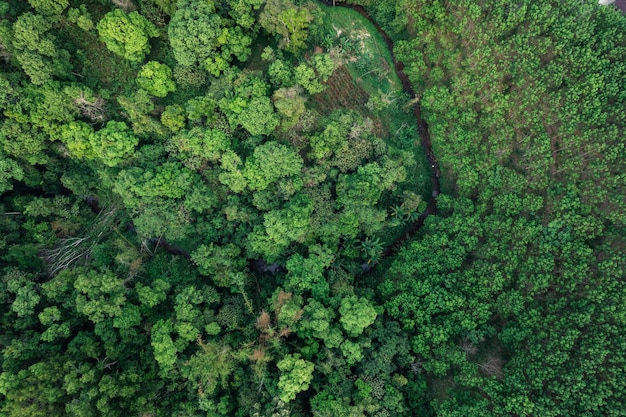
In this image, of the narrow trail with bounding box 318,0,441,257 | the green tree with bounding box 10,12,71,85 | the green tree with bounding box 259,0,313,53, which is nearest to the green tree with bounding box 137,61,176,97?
the green tree with bounding box 10,12,71,85

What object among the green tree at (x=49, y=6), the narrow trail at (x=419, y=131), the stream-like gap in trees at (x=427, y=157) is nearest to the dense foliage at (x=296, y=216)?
the green tree at (x=49, y=6)

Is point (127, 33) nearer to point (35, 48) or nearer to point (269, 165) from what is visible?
point (35, 48)

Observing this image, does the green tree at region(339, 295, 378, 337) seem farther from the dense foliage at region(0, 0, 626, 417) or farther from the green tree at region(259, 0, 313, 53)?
the green tree at region(259, 0, 313, 53)

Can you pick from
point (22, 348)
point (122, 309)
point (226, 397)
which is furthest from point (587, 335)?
point (22, 348)

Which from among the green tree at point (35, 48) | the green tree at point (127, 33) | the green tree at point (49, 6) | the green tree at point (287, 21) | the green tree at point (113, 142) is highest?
the green tree at point (287, 21)

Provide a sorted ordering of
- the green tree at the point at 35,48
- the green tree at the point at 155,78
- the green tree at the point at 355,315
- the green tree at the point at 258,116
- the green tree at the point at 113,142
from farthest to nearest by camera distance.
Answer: the green tree at the point at 155,78, the green tree at the point at 113,142, the green tree at the point at 258,116, the green tree at the point at 355,315, the green tree at the point at 35,48

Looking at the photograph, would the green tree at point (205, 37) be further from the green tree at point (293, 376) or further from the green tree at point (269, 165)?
the green tree at point (293, 376)

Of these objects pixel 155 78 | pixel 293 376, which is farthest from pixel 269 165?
pixel 293 376

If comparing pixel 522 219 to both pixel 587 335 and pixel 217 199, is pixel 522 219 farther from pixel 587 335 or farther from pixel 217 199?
pixel 217 199
